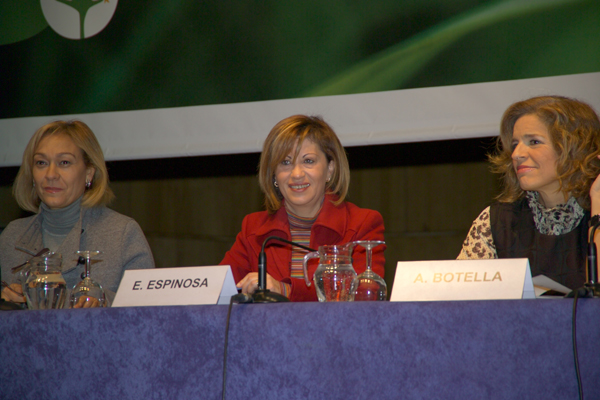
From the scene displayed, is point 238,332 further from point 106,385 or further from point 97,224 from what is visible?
point 97,224

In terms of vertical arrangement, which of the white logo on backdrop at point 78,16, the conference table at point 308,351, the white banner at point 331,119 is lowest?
the conference table at point 308,351

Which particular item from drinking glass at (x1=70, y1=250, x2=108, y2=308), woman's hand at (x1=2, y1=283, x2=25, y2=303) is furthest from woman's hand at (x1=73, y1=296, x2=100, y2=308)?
woman's hand at (x1=2, y1=283, x2=25, y2=303)

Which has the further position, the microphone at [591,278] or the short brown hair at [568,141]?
the short brown hair at [568,141]

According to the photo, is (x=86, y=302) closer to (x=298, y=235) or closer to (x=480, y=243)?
(x=298, y=235)

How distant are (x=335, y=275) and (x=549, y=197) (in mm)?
980

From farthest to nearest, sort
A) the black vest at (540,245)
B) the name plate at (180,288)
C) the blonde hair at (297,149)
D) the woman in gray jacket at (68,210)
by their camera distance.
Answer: the woman in gray jacket at (68,210) → the blonde hair at (297,149) → the black vest at (540,245) → the name plate at (180,288)

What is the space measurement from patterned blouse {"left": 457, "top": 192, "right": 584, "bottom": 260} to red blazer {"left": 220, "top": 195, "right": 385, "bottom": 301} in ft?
1.01

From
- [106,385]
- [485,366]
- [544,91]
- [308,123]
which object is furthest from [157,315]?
[544,91]

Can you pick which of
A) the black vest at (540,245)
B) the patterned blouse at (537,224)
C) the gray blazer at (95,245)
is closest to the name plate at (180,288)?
the gray blazer at (95,245)

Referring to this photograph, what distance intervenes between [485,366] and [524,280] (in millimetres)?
209

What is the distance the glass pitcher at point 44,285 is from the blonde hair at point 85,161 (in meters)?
0.91

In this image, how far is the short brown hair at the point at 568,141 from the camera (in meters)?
1.91

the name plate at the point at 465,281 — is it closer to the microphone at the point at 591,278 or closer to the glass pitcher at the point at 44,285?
the microphone at the point at 591,278

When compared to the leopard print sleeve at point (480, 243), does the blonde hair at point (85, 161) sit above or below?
above
